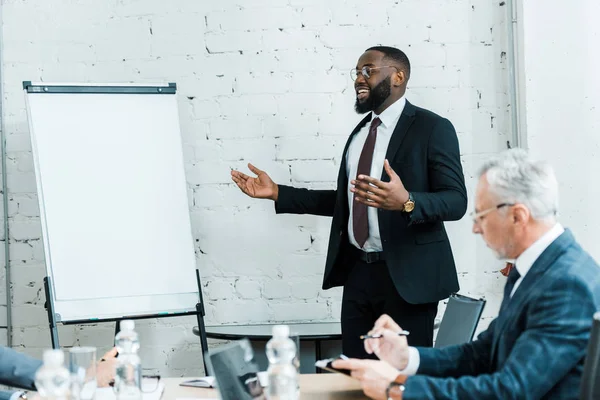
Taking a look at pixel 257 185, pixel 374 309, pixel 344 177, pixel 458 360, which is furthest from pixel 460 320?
pixel 257 185

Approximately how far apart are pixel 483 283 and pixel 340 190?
874 mm

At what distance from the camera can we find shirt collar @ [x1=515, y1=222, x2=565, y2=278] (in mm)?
1598

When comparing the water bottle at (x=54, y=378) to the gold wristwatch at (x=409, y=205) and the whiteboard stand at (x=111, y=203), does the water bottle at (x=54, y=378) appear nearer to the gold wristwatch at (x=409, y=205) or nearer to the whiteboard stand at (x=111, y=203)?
the gold wristwatch at (x=409, y=205)

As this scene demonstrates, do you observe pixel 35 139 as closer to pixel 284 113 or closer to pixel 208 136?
pixel 208 136

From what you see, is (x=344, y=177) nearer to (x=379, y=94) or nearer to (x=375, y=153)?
(x=375, y=153)

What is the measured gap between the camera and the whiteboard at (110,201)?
9.63 feet

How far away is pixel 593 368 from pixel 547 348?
136 millimetres

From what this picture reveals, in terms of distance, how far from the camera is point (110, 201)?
2.99 metres

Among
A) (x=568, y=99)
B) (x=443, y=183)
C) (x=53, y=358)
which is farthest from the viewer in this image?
(x=568, y=99)

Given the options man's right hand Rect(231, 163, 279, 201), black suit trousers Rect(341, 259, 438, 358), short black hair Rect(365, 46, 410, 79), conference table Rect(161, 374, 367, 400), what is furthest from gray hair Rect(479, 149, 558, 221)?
man's right hand Rect(231, 163, 279, 201)

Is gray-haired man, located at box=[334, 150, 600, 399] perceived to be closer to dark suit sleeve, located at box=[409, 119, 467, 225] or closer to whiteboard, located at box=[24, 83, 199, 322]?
dark suit sleeve, located at box=[409, 119, 467, 225]

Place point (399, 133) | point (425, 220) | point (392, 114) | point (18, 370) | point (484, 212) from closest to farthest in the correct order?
1. point (484, 212)
2. point (18, 370)
3. point (425, 220)
4. point (399, 133)
5. point (392, 114)

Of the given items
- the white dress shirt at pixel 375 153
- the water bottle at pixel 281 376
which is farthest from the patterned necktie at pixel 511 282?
the white dress shirt at pixel 375 153

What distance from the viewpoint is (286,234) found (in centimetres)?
338
